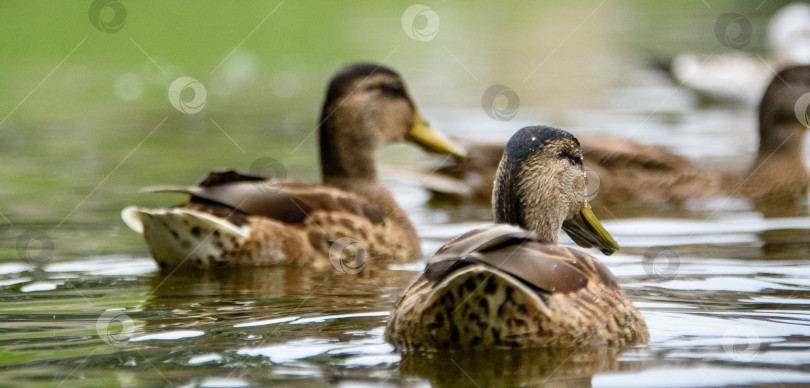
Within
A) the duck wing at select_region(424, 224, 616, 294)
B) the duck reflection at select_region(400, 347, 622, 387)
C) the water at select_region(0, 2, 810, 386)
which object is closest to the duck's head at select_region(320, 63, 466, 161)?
the water at select_region(0, 2, 810, 386)

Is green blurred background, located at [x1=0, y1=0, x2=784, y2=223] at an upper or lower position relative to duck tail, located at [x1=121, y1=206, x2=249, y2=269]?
upper

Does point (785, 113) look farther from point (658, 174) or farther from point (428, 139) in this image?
point (428, 139)

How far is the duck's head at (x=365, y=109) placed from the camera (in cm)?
888

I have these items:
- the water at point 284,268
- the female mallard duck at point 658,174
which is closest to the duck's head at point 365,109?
the water at point 284,268

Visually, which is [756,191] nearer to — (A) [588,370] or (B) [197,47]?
(A) [588,370]

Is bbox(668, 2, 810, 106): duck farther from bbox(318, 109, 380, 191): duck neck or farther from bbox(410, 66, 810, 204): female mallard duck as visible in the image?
bbox(318, 109, 380, 191): duck neck

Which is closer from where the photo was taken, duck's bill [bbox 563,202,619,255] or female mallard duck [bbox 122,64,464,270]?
duck's bill [bbox 563,202,619,255]

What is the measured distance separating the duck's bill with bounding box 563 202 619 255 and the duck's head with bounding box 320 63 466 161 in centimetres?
288

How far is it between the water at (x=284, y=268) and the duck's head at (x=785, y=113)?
892mm

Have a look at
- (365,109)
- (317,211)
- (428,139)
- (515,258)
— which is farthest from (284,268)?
(515,258)

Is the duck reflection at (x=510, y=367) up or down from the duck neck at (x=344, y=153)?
down

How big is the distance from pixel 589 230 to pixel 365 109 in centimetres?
304

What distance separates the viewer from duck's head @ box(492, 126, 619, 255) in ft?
18.7

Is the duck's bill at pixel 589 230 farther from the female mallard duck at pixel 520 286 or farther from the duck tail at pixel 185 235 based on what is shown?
the duck tail at pixel 185 235
